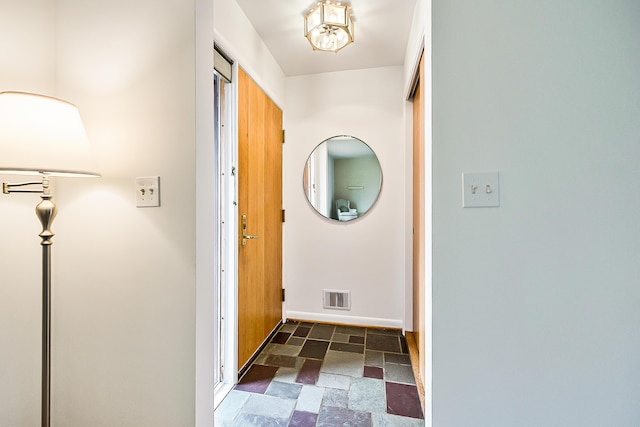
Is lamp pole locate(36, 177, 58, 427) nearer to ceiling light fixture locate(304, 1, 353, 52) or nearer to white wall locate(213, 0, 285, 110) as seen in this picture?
white wall locate(213, 0, 285, 110)

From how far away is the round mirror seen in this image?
2.69 meters

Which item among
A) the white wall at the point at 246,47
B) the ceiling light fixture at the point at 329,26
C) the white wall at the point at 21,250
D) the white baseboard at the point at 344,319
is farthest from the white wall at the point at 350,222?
the white wall at the point at 21,250

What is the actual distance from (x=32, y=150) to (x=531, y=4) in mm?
1674

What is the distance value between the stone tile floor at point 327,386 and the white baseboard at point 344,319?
177mm

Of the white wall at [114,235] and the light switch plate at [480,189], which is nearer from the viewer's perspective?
the light switch plate at [480,189]

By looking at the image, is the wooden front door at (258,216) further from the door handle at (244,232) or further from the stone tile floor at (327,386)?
the stone tile floor at (327,386)

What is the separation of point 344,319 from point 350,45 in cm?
247

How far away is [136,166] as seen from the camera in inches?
44.4

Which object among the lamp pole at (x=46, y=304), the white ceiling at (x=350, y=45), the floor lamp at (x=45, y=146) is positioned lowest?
the lamp pole at (x=46, y=304)

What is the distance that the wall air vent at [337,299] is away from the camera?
2729 millimetres

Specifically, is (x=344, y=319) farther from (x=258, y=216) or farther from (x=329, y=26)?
(x=329, y=26)

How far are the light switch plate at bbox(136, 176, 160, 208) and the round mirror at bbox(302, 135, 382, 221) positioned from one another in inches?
69.5

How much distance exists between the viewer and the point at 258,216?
7.22ft

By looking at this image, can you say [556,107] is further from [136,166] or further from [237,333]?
[237,333]
